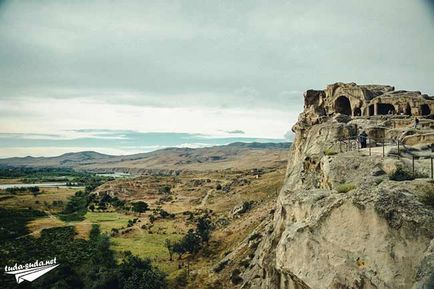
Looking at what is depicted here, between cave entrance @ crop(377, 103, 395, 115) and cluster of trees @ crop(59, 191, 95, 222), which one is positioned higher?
cave entrance @ crop(377, 103, 395, 115)

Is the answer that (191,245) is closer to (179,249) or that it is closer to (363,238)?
(179,249)

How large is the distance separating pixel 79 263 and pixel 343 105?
42.7m

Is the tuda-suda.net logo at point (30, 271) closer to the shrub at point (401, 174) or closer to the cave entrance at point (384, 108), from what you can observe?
the shrub at point (401, 174)

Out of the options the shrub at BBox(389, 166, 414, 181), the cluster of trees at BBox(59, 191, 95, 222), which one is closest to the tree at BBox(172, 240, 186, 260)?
the shrub at BBox(389, 166, 414, 181)

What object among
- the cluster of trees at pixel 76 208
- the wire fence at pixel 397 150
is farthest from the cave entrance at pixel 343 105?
the cluster of trees at pixel 76 208

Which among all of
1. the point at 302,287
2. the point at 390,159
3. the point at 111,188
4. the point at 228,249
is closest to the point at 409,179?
the point at 390,159

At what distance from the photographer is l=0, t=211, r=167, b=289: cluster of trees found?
4169 centimetres

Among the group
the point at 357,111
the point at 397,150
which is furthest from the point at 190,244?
the point at 397,150

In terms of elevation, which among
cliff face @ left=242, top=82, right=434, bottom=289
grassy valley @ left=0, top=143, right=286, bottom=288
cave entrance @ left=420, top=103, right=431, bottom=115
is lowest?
grassy valley @ left=0, top=143, right=286, bottom=288

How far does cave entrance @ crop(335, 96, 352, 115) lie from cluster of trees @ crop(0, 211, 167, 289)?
30214 mm

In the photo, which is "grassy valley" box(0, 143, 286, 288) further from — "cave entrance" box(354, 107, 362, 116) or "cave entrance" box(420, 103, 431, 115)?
"cave entrance" box(420, 103, 431, 115)

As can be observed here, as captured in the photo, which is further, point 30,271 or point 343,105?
point 343,105

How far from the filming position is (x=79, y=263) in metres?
53.5

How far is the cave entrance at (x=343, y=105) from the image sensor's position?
4766cm
